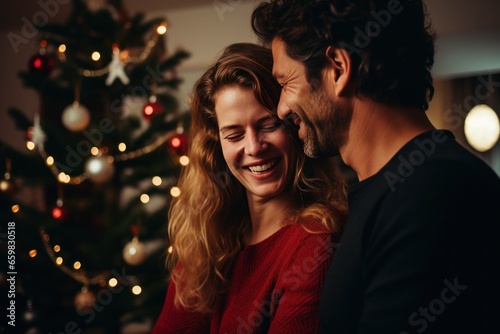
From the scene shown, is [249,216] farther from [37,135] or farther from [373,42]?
[37,135]

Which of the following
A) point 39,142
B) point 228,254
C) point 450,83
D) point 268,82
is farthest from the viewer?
point 450,83

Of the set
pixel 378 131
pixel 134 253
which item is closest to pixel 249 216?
pixel 378 131

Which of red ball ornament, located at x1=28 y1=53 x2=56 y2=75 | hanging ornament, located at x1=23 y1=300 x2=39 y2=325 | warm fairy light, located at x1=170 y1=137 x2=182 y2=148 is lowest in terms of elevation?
hanging ornament, located at x1=23 y1=300 x2=39 y2=325

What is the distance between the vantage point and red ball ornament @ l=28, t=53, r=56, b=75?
268cm

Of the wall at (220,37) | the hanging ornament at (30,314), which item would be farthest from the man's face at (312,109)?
the wall at (220,37)

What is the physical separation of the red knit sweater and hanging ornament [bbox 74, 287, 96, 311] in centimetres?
119

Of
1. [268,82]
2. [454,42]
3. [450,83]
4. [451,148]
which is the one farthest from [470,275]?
[450,83]

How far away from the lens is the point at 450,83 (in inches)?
250

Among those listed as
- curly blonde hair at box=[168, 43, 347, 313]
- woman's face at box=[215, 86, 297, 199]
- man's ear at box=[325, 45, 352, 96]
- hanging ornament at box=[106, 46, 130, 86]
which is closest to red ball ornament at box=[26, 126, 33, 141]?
hanging ornament at box=[106, 46, 130, 86]

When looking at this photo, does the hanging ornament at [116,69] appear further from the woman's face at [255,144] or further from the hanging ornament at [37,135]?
the woman's face at [255,144]

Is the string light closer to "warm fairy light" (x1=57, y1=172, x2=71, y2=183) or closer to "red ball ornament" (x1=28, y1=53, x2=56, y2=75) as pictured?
"warm fairy light" (x1=57, y1=172, x2=71, y2=183)

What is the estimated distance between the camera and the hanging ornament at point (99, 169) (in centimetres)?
263

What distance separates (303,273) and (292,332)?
146 mm

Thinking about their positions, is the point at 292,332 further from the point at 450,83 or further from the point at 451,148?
the point at 450,83
